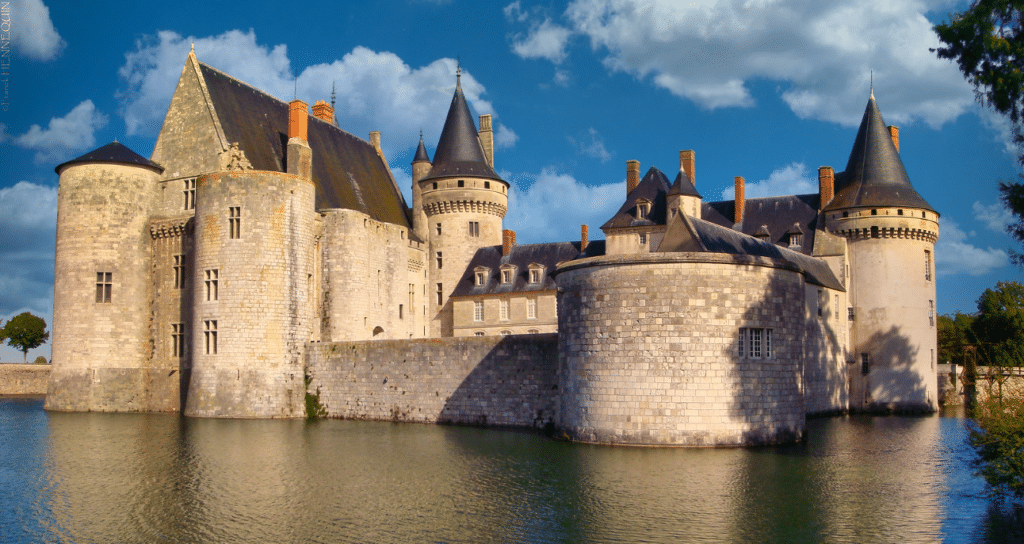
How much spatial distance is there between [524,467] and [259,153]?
2126 cm

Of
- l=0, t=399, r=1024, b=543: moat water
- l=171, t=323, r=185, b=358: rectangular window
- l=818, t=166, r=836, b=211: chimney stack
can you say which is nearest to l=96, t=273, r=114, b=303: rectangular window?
l=171, t=323, r=185, b=358: rectangular window

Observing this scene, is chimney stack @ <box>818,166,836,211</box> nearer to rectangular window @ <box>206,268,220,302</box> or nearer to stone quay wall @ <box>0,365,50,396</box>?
rectangular window @ <box>206,268,220,302</box>

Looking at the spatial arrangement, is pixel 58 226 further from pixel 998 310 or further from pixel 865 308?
pixel 998 310

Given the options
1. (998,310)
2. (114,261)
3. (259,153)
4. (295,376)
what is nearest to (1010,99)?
(295,376)

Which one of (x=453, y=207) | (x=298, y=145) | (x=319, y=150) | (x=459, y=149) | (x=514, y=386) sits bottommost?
(x=514, y=386)

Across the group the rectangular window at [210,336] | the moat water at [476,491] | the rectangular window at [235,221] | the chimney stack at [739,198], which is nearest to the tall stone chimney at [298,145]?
the rectangular window at [235,221]

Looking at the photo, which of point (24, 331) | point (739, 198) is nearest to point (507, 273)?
point (739, 198)

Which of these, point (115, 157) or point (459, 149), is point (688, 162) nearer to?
point (459, 149)

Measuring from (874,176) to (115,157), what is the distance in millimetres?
31082

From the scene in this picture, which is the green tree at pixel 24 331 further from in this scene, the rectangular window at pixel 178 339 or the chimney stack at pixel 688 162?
the chimney stack at pixel 688 162

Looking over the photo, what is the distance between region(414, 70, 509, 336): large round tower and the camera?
139ft

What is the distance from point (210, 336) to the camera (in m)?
28.5

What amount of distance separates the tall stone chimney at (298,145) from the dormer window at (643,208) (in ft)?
50.3

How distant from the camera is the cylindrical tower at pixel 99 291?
102 ft
